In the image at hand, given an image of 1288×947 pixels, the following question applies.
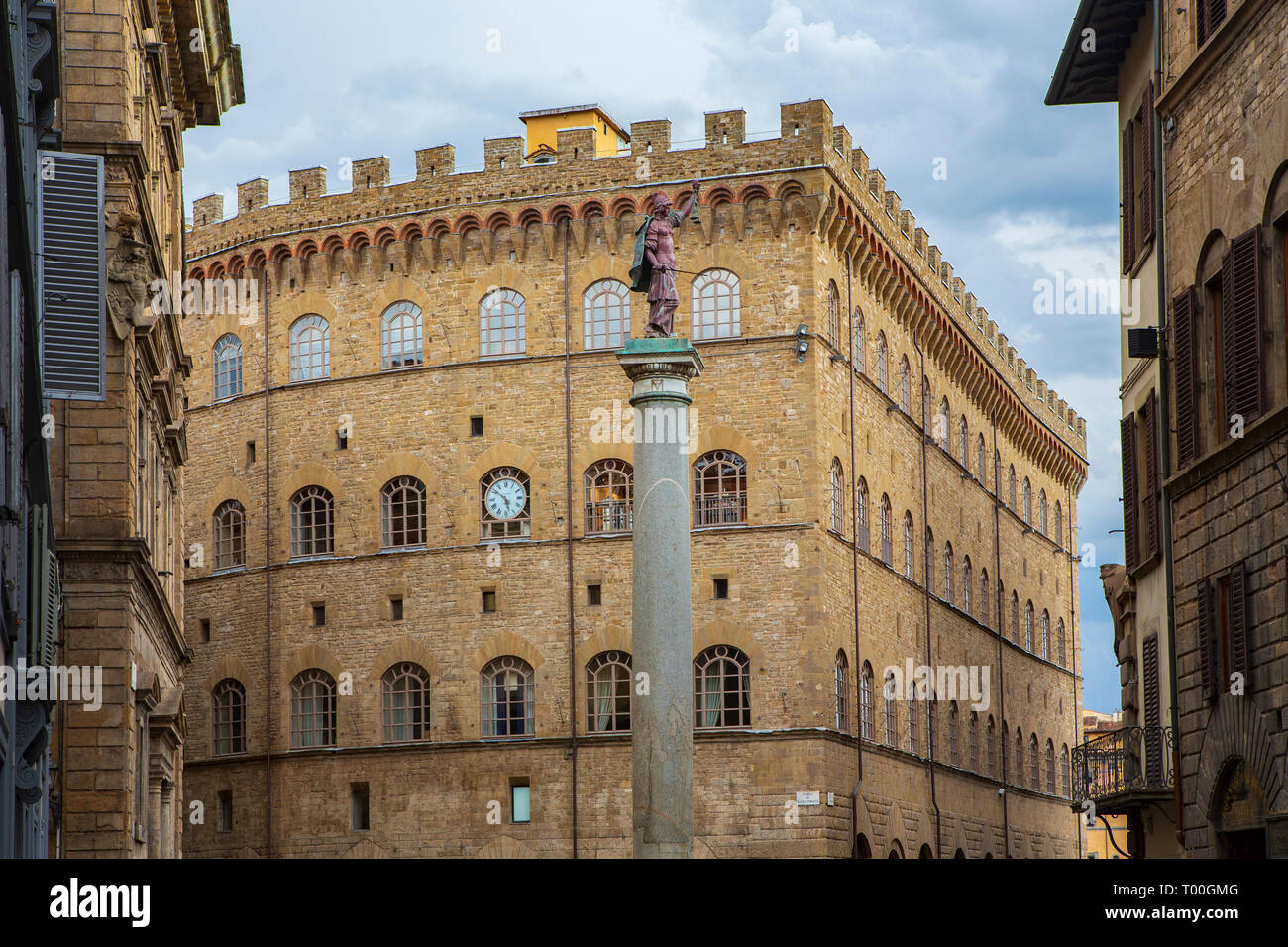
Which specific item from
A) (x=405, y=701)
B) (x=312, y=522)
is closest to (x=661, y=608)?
(x=405, y=701)

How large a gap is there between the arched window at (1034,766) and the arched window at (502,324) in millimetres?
23151

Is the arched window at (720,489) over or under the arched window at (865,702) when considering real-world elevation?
over

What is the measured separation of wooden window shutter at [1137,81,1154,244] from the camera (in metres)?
24.0

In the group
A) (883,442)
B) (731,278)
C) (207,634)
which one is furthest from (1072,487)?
(207,634)

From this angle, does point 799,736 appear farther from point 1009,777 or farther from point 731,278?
point 1009,777

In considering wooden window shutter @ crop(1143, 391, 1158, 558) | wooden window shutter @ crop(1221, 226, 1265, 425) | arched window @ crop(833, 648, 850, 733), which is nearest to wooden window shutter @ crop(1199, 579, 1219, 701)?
wooden window shutter @ crop(1221, 226, 1265, 425)

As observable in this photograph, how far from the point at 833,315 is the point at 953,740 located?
1273cm

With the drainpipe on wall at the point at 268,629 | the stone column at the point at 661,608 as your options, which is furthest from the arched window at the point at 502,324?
the stone column at the point at 661,608

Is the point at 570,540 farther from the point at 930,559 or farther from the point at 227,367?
the point at 930,559

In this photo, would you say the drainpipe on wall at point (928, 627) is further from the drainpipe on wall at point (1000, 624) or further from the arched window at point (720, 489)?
the arched window at point (720, 489)

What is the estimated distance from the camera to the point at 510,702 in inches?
1620

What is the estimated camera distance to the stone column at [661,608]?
79.3ft

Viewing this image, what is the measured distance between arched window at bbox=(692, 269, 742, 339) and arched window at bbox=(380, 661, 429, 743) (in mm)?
9404
